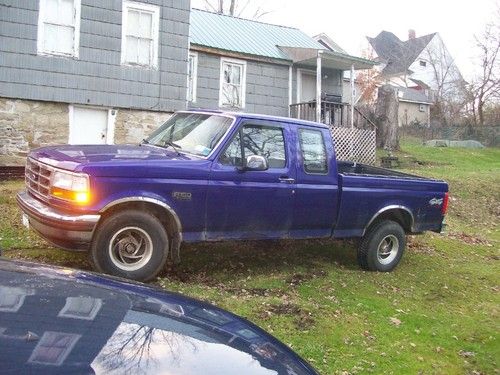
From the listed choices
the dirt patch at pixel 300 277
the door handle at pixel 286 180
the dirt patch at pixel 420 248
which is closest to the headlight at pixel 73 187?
the door handle at pixel 286 180

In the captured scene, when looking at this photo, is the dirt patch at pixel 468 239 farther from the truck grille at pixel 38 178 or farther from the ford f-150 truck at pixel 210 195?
the truck grille at pixel 38 178

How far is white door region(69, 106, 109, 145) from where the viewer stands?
13.6m

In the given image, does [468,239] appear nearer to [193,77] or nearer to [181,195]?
[181,195]

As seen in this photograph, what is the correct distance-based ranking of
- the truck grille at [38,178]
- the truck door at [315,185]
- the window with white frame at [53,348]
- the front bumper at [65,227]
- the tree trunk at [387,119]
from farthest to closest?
the tree trunk at [387,119]
the truck door at [315,185]
the truck grille at [38,178]
the front bumper at [65,227]
the window with white frame at [53,348]

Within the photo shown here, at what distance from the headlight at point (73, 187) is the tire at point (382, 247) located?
3.87 m

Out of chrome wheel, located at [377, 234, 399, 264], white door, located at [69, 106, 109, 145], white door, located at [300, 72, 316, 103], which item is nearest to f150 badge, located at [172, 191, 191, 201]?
chrome wheel, located at [377, 234, 399, 264]

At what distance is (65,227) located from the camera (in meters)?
5.17

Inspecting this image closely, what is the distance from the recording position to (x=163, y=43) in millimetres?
14422

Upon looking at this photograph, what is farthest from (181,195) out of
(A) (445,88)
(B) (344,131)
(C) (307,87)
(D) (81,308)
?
(A) (445,88)

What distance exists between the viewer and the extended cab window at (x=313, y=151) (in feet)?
22.2

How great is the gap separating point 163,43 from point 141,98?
157 cm

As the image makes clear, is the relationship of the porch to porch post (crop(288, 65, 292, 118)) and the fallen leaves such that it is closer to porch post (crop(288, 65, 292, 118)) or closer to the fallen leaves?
porch post (crop(288, 65, 292, 118))

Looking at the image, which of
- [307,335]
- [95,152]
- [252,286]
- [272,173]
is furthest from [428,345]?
[95,152]

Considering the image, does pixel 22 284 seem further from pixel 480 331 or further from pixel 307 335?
pixel 480 331
